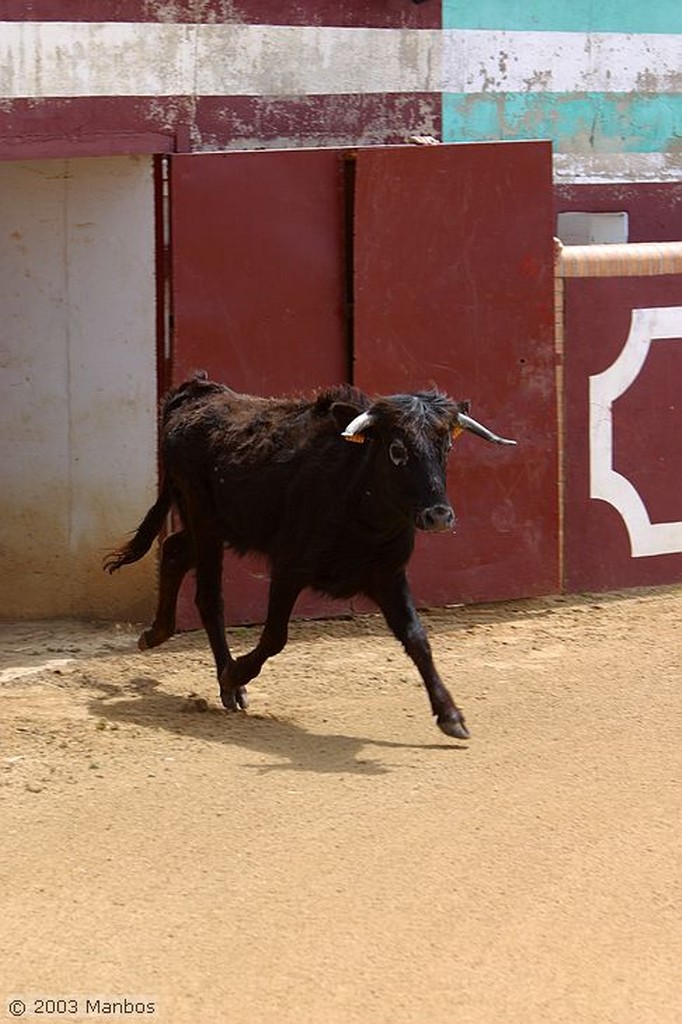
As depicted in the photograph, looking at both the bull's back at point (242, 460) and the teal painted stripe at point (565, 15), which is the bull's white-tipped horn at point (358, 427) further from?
the teal painted stripe at point (565, 15)

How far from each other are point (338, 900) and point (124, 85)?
4612 mm

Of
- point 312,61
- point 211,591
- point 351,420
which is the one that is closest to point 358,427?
point 351,420

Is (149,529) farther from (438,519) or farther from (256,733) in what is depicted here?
(438,519)

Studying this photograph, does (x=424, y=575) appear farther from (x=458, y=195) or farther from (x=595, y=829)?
(x=595, y=829)

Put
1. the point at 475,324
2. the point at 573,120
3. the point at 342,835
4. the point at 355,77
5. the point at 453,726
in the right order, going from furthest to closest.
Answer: the point at 573,120 → the point at 355,77 → the point at 475,324 → the point at 453,726 → the point at 342,835

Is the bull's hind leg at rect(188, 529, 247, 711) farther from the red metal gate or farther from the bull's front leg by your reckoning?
the red metal gate

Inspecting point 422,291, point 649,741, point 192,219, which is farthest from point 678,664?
point 192,219

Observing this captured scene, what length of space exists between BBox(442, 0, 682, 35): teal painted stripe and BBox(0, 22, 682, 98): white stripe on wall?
50mm

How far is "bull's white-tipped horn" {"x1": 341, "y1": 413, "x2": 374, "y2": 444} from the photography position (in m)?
6.84

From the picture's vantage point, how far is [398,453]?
686 centimetres

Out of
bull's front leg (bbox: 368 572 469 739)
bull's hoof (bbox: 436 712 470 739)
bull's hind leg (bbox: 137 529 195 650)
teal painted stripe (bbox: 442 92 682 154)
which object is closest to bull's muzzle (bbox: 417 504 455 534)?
bull's front leg (bbox: 368 572 469 739)

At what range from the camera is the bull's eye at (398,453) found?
6832mm

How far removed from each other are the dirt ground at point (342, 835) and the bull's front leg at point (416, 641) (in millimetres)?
115

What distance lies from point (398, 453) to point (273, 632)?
2.93ft
